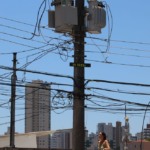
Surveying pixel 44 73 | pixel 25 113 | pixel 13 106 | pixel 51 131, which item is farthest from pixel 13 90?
pixel 44 73

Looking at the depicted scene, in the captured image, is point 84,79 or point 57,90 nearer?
point 84,79

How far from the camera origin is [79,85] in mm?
19141

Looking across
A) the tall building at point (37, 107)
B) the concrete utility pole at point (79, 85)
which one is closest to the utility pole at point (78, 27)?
the concrete utility pole at point (79, 85)

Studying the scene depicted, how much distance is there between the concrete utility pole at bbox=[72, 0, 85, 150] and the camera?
18500 mm

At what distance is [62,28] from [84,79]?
6.49 ft

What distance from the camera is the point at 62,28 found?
19.7 metres

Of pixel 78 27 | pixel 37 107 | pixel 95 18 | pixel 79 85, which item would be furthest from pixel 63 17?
pixel 37 107

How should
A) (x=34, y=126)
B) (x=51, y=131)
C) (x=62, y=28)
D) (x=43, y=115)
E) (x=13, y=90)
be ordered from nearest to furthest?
(x=62, y=28) < (x=13, y=90) < (x=43, y=115) < (x=51, y=131) < (x=34, y=126)

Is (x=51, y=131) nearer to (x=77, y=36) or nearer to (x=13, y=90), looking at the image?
(x=13, y=90)

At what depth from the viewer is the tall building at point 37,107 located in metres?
26.4

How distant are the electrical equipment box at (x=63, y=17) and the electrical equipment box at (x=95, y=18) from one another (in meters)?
0.67

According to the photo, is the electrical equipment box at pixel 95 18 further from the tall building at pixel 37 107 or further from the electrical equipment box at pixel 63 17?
the tall building at pixel 37 107

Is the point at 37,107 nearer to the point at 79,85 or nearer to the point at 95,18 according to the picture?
the point at 95,18

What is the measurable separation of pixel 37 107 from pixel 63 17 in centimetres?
1279
